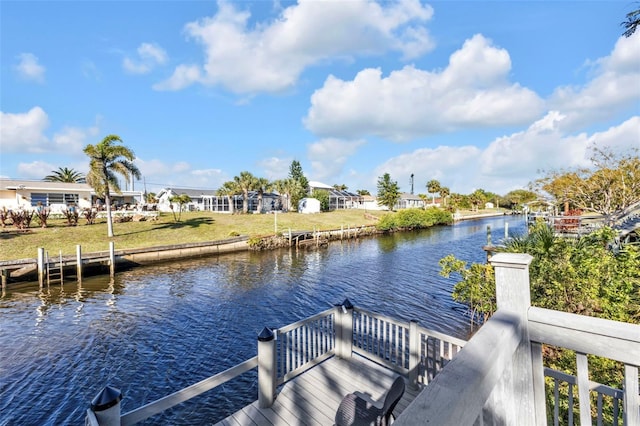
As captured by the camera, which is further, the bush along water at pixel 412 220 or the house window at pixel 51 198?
the bush along water at pixel 412 220

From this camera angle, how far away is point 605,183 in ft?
55.4

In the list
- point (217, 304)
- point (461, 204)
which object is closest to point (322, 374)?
point (217, 304)

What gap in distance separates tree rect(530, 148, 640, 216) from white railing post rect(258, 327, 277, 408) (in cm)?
2005

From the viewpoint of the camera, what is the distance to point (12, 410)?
6414 millimetres

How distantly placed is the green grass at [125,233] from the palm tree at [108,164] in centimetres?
328

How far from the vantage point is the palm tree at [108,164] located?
2052cm

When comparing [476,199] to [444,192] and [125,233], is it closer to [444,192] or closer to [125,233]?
[444,192]

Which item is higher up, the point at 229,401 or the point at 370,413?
the point at 370,413

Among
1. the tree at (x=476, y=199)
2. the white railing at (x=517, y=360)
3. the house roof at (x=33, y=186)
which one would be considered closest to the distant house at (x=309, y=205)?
the house roof at (x=33, y=186)

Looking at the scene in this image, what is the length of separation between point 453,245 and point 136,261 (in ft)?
87.6

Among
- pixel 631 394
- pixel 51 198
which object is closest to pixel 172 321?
pixel 631 394

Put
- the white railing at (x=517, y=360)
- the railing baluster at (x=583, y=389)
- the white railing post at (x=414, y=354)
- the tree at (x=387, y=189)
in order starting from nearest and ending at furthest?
the white railing at (x=517, y=360) < the railing baluster at (x=583, y=389) < the white railing post at (x=414, y=354) < the tree at (x=387, y=189)

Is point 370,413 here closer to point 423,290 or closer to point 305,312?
point 305,312

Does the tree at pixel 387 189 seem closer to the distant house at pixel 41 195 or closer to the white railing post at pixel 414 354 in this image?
the distant house at pixel 41 195
